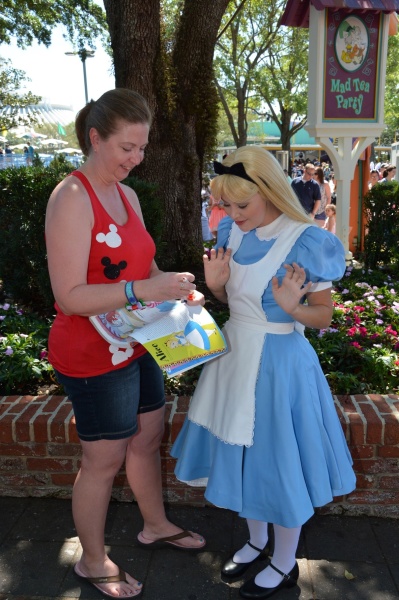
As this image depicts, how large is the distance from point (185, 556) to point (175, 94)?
415 centimetres

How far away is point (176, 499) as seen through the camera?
288 centimetres

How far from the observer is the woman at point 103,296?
187 cm

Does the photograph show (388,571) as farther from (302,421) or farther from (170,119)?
(170,119)

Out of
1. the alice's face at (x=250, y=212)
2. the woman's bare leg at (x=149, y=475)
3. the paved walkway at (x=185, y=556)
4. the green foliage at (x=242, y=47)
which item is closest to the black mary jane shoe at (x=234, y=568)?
the paved walkway at (x=185, y=556)

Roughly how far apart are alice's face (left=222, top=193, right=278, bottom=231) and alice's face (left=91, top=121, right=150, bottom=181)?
36 cm

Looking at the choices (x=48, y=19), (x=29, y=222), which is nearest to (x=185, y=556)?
(x=29, y=222)

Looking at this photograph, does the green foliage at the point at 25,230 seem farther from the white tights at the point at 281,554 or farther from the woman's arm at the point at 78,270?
the white tights at the point at 281,554

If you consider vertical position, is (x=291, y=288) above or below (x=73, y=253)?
below

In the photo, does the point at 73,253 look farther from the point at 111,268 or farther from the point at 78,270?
the point at 111,268

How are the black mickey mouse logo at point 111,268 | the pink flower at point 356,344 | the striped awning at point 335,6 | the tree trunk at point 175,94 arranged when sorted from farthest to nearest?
the striped awning at point 335,6 < the tree trunk at point 175,94 < the pink flower at point 356,344 < the black mickey mouse logo at point 111,268

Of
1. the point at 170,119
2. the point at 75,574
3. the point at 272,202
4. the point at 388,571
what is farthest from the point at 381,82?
the point at 75,574

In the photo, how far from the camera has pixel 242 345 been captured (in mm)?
2150

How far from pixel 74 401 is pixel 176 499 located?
1070 millimetres

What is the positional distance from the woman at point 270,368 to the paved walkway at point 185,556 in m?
0.24
